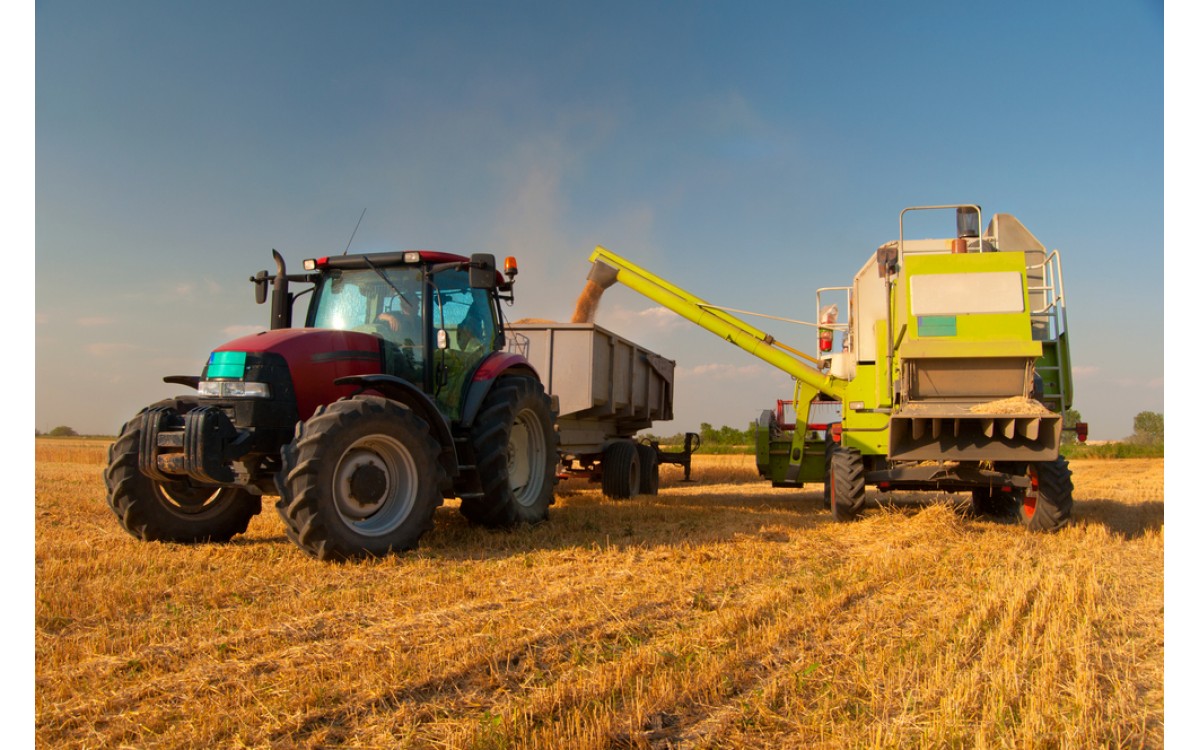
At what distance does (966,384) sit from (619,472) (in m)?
5.15

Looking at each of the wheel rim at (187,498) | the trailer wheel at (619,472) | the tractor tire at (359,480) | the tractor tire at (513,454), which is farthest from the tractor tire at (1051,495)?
the wheel rim at (187,498)

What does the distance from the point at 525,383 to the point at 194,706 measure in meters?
4.67

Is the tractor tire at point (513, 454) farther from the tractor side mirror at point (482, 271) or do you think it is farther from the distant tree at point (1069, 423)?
the distant tree at point (1069, 423)

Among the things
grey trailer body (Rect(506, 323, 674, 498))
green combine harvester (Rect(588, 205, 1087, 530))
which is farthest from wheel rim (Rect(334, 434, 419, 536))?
green combine harvester (Rect(588, 205, 1087, 530))

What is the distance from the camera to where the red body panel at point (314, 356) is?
225 inches

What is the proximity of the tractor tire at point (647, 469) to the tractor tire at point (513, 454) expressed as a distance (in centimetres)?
486

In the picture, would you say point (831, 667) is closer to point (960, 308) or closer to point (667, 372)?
point (960, 308)

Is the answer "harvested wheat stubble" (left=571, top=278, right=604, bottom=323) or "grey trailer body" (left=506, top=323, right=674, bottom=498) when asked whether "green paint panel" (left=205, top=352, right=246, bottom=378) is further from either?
"harvested wheat stubble" (left=571, top=278, right=604, bottom=323)

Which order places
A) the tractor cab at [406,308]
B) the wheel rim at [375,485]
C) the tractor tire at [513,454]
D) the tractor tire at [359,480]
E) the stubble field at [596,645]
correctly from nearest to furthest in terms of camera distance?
the stubble field at [596,645]
the tractor tire at [359,480]
the wheel rim at [375,485]
the tractor cab at [406,308]
the tractor tire at [513,454]

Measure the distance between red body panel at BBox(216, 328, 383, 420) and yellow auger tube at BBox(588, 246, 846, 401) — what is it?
5.66 meters

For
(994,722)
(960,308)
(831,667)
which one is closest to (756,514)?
(960,308)

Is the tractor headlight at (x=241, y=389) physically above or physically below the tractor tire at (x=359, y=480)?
above

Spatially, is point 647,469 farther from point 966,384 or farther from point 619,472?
point 966,384

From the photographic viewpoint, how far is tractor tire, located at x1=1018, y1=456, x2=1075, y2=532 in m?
7.59
